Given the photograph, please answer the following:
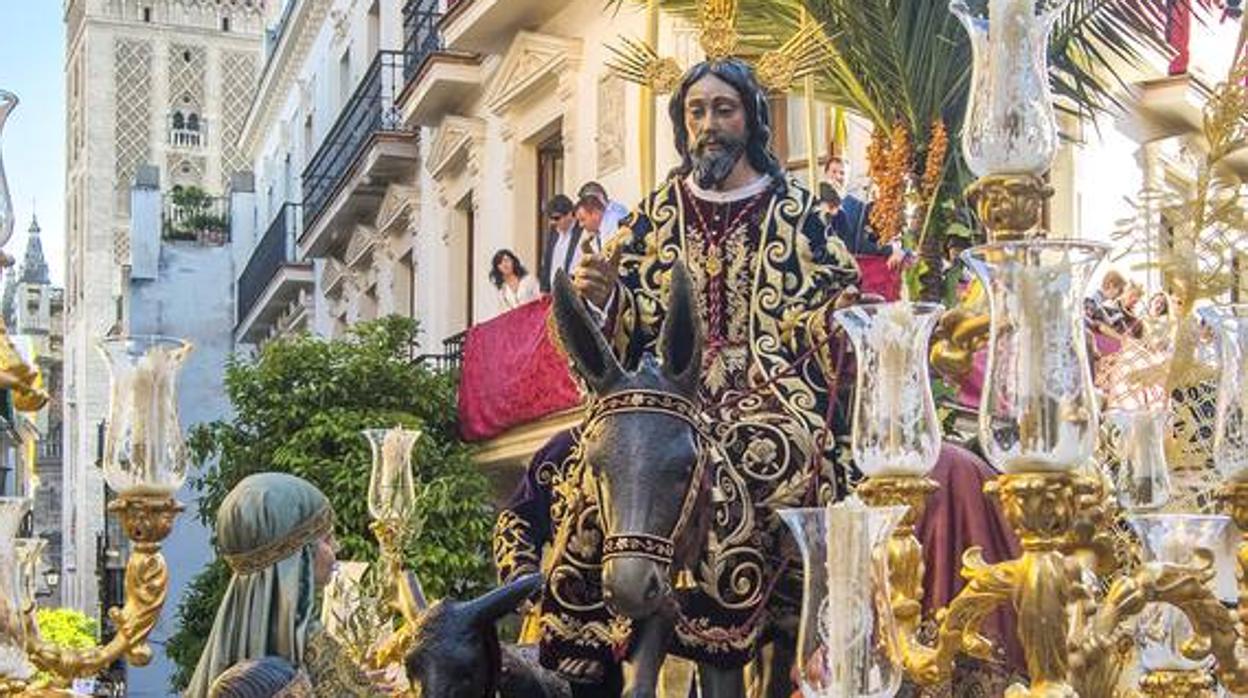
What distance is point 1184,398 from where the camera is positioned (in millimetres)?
7176

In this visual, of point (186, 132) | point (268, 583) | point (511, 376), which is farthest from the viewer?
point (186, 132)

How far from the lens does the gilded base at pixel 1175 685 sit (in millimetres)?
4480

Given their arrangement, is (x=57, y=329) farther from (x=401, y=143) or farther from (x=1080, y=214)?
(x=1080, y=214)

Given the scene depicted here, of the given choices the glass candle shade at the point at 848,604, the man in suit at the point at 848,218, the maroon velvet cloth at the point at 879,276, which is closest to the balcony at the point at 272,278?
the man in suit at the point at 848,218

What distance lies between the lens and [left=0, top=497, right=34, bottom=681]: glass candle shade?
12.7ft

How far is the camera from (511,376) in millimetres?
15609

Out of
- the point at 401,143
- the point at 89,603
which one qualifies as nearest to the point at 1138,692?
the point at 401,143

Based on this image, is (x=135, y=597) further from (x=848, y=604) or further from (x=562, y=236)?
(x=562, y=236)

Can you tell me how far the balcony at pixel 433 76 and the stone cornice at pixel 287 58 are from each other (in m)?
8.33

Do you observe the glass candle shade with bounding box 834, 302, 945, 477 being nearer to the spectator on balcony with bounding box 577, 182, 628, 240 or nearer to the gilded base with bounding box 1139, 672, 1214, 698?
the gilded base with bounding box 1139, 672, 1214, 698

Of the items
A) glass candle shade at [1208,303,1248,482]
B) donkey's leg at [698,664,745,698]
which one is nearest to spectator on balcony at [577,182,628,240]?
donkey's leg at [698,664,745,698]

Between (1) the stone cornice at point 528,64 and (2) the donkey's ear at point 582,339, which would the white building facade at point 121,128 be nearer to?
(1) the stone cornice at point 528,64

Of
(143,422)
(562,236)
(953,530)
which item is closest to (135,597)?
(143,422)

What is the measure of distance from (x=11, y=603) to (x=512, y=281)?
11989 mm
